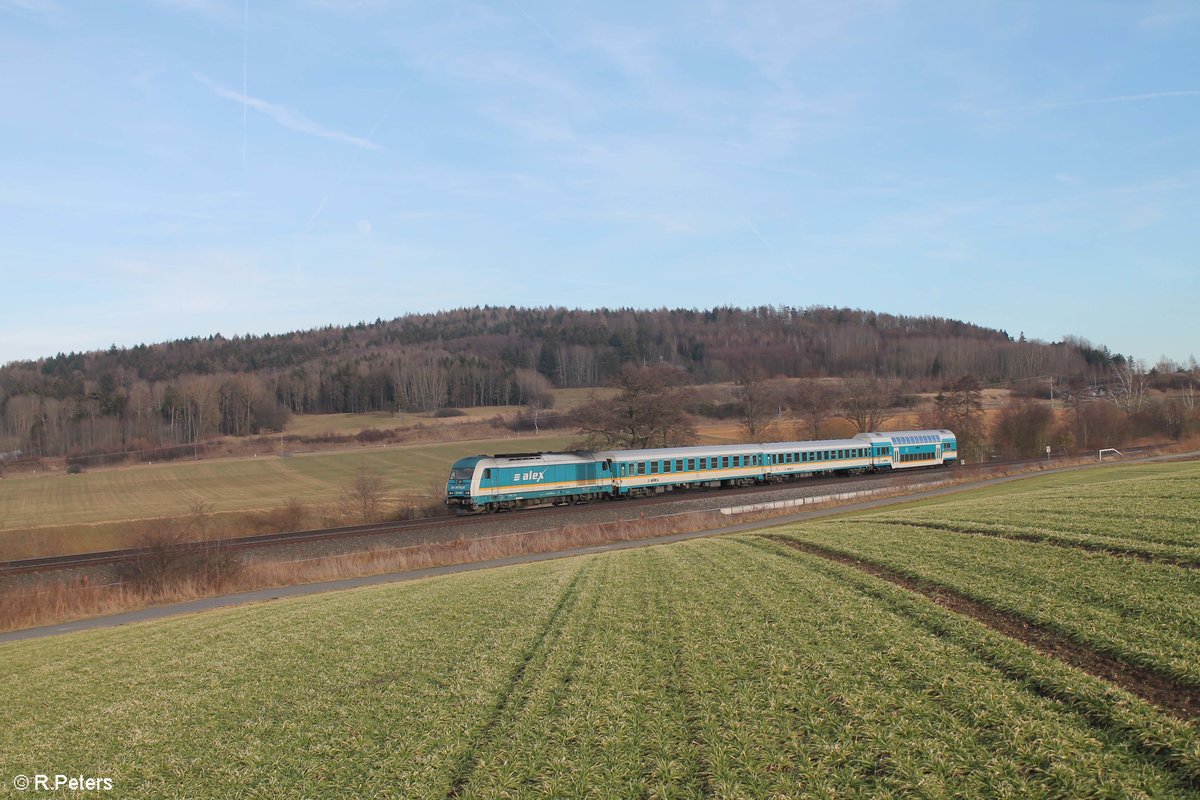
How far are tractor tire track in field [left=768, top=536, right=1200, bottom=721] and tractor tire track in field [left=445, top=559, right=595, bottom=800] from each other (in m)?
5.95

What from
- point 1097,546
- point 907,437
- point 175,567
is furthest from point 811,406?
point 1097,546

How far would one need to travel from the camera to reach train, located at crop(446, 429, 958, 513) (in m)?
38.8

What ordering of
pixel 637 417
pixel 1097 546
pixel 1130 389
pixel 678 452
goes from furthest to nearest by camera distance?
pixel 1130 389 < pixel 637 417 < pixel 678 452 < pixel 1097 546

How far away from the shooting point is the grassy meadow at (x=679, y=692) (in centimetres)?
666

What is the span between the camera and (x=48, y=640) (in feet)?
58.6

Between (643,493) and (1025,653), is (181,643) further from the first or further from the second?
(643,493)

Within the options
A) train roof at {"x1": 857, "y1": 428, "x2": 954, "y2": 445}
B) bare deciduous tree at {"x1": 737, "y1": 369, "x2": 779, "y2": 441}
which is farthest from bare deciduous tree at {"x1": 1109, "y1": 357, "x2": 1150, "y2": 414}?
bare deciduous tree at {"x1": 737, "y1": 369, "x2": 779, "y2": 441}

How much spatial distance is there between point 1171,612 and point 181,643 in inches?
646

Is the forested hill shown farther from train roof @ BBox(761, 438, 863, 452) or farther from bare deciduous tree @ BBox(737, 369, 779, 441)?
train roof @ BBox(761, 438, 863, 452)

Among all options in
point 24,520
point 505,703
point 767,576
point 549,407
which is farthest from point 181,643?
point 549,407

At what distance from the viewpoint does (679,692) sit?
8.78m

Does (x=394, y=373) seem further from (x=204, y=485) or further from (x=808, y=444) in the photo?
(x=808, y=444)

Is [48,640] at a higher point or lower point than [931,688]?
lower

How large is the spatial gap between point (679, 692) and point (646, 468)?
119ft
